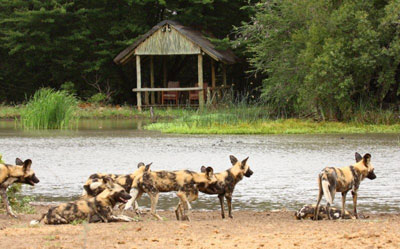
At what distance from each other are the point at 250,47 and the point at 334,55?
7.05 meters

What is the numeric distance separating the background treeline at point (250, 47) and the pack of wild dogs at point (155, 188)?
15.3 metres

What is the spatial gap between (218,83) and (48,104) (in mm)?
17305

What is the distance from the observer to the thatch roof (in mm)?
35000

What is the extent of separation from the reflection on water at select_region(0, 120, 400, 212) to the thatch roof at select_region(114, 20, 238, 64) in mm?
7419

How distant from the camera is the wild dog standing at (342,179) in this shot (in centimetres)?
1059

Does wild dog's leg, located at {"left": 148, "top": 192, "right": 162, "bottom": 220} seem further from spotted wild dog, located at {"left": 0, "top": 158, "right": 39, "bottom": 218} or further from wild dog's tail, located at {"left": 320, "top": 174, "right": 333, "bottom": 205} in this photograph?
wild dog's tail, located at {"left": 320, "top": 174, "right": 333, "bottom": 205}

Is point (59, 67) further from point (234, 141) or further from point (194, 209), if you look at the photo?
point (194, 209)

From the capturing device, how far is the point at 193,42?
35.4m

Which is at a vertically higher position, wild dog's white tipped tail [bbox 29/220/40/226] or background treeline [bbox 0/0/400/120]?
background treeline [bbox 0/0/400/120]

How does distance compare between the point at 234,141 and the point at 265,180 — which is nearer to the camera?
the point at 265,180

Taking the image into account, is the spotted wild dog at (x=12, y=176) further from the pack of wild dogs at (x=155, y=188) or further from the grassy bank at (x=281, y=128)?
the grassy bank at (x=281, y=128)

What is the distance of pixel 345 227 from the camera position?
945 cm

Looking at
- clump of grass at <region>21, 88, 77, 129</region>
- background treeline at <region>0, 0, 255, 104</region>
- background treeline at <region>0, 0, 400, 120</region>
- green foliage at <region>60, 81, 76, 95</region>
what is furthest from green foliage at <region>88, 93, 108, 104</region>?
clump of grass at <region>21, 88, 77, 129</region>

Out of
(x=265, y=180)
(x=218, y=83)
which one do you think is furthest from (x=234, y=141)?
(x=218, y=83)
